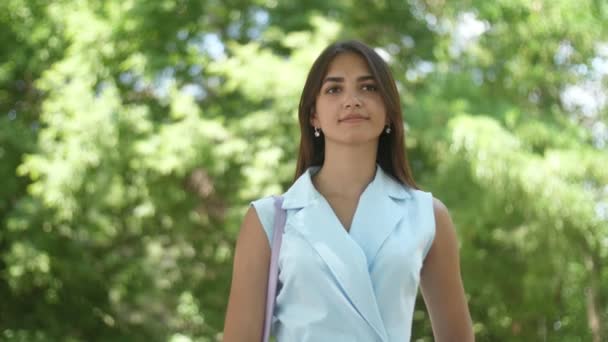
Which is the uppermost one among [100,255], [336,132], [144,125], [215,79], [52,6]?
[52,6]

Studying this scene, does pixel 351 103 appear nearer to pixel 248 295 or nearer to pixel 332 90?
pixel 332 90

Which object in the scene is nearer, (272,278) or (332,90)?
(272,278)

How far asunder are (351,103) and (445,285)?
15.5 inches

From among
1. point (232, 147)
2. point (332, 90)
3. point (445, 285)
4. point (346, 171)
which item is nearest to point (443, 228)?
point (445, 285)

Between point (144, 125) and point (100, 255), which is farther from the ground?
point (144, 125)

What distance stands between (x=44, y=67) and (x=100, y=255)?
7.56ft

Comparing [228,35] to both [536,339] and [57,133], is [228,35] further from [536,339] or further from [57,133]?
[536,339]

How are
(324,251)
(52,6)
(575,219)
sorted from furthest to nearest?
(52,6) < (575,219) < (324,251)

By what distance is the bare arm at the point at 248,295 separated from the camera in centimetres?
156

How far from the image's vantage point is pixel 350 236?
1.61m

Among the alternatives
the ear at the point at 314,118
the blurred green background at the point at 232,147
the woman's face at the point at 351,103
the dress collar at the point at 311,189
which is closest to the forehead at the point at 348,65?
the woman's face at the point at 351,103

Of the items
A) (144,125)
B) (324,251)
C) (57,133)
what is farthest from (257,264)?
(57,133)

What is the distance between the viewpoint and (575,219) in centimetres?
815

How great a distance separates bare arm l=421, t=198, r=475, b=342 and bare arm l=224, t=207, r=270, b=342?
33 cm
